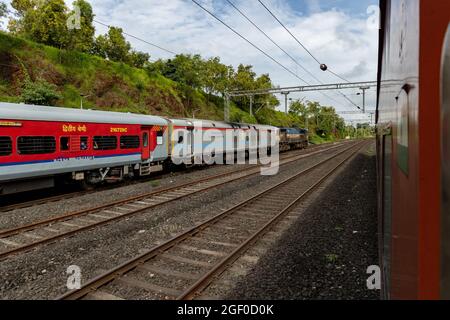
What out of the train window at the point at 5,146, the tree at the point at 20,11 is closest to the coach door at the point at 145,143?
the train window at the point at 5,146

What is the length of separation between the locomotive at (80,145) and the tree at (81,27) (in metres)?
30.1

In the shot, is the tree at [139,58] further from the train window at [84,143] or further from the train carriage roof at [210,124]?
the train window at [84,143]

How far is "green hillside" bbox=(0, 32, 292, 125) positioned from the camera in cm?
2766

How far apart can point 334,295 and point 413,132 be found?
15.4 feet

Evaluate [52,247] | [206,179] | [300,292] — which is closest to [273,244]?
[300,292]

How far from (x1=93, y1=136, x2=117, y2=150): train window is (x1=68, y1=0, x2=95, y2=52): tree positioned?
105ft

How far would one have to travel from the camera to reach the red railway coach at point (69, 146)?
399 inches

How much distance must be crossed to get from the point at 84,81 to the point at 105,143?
77.5 feet

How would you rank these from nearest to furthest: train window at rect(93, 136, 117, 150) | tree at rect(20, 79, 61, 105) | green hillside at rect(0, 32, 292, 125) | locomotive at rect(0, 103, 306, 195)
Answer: locomotive at rect(0, 103, 306, 195) < train window at rect(93, 136, 117, 150) < tree at rect(20, 79, 61, 105) < green hillside at rect(0, 32, 292, 125)

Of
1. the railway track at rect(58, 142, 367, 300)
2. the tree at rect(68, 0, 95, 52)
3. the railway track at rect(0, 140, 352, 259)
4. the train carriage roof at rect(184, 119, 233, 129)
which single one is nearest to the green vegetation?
the tree at rect(68, 0, 95, 52)

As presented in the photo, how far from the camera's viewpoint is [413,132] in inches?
47.1

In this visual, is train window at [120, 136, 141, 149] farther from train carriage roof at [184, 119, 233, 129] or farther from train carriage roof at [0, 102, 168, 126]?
train carriage roof at [184, 119, 233, 129]

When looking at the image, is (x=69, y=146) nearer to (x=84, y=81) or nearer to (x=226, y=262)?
(x=226, y=262)


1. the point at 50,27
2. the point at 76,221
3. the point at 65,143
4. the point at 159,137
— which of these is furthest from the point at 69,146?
the point at 50,27
